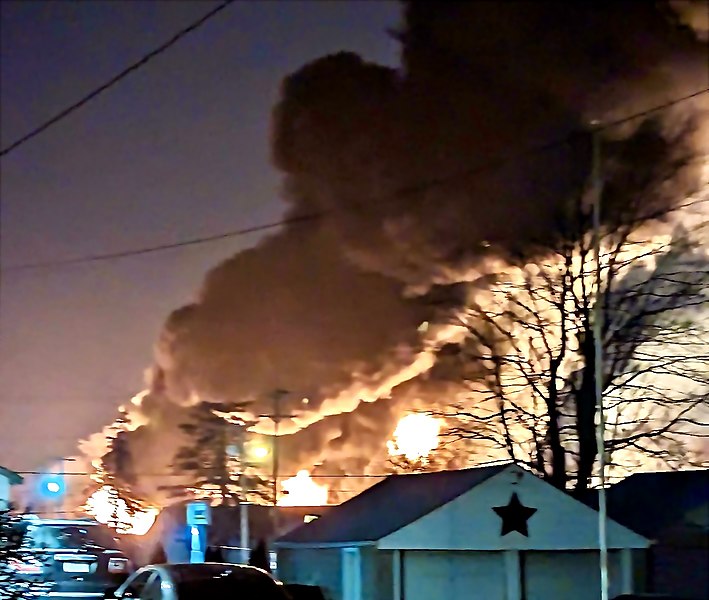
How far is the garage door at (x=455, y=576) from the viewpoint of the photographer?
1512 cm

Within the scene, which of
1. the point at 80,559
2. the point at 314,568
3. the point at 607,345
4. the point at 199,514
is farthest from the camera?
the point at 607,345

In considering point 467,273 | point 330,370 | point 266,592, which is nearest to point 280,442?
point 330,370

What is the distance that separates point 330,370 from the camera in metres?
25.9

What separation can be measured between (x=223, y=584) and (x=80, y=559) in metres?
6.72

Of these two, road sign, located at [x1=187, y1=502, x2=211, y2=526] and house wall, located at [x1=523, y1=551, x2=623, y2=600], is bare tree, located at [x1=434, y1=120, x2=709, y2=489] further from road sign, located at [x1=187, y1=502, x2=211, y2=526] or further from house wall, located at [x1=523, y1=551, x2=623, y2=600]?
road sign, located at [x1=187, y1=502, x2=211, y2=526]

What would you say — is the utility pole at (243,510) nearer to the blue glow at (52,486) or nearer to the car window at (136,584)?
the blue glow at (52,486)

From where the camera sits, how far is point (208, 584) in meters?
10.1

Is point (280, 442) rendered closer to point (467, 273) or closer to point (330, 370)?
point (330, 370)

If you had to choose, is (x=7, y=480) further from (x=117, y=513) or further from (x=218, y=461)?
(x=218, y=461)

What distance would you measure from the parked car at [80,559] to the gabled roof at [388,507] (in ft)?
9.45

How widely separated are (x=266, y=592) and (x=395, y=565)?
5.13 metres

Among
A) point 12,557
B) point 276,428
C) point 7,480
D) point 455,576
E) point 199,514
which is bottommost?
point 455,576

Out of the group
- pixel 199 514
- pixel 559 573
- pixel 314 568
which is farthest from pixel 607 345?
pixel 199 514

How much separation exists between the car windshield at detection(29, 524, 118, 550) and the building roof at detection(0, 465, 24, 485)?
0.82 meters
